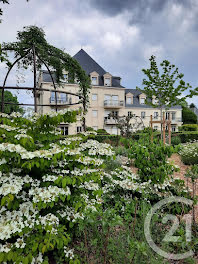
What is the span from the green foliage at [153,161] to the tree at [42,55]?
73.6 inches

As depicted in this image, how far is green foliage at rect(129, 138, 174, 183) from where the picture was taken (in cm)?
277

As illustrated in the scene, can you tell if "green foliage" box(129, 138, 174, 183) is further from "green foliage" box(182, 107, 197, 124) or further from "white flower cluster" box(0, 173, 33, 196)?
"green foliage" box(182, 107, 197, 124)

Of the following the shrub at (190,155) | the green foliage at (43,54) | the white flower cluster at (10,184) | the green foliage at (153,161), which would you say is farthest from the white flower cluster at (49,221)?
the shrub at (190,155)

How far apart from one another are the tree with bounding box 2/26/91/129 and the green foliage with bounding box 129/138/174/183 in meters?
1.87

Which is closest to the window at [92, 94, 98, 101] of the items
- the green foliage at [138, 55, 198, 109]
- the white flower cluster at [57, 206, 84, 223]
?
the green foliage at [138, 55, 198, 109]

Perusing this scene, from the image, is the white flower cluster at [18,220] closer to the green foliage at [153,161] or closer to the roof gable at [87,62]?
the green foliage at [153,161]

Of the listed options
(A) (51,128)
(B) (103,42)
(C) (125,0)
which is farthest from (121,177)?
(B) (103,42)

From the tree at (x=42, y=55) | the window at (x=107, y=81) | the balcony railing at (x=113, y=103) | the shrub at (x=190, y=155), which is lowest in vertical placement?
the shrub at (x=190, y=155)

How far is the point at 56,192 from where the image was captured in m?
1.52

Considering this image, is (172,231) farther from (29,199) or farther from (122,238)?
(29,199)

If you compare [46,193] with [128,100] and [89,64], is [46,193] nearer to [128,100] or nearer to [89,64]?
[89,64]

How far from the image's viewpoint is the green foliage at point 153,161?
9.09 ft

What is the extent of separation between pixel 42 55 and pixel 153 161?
4372 millimetres

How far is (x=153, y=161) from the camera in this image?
2.88m
